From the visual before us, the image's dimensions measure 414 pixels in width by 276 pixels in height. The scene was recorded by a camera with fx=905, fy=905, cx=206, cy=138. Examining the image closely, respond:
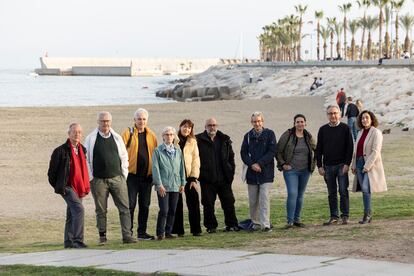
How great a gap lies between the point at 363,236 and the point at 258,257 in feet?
6.52

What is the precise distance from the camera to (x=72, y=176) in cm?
1120

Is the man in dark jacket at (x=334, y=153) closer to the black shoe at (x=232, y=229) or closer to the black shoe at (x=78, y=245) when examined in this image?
the black shoe at (x=232, y=229)

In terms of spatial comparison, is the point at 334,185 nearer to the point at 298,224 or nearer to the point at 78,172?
the point at 298,224

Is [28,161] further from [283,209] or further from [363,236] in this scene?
[363,236]

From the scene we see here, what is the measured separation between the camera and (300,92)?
2692 inches

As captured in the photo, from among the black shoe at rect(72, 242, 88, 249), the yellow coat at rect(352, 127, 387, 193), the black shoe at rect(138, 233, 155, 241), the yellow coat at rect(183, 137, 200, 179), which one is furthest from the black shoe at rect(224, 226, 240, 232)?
the black shoe at rect(72, 242, 88, 249)

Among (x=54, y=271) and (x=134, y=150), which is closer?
(x=54, y=271)

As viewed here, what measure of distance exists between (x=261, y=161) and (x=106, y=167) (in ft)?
7.39

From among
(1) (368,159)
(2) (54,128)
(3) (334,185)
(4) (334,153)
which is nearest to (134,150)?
(4) (334,153)

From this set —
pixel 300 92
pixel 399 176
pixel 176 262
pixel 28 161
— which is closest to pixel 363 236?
pixel 176 262

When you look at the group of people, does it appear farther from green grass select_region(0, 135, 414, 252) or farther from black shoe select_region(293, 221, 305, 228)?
green grass select_region(0, 135, 414, 252)

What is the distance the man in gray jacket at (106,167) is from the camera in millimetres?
11258

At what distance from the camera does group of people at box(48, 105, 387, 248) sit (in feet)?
37.2

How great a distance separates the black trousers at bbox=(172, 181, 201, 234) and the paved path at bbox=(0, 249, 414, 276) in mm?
2379
